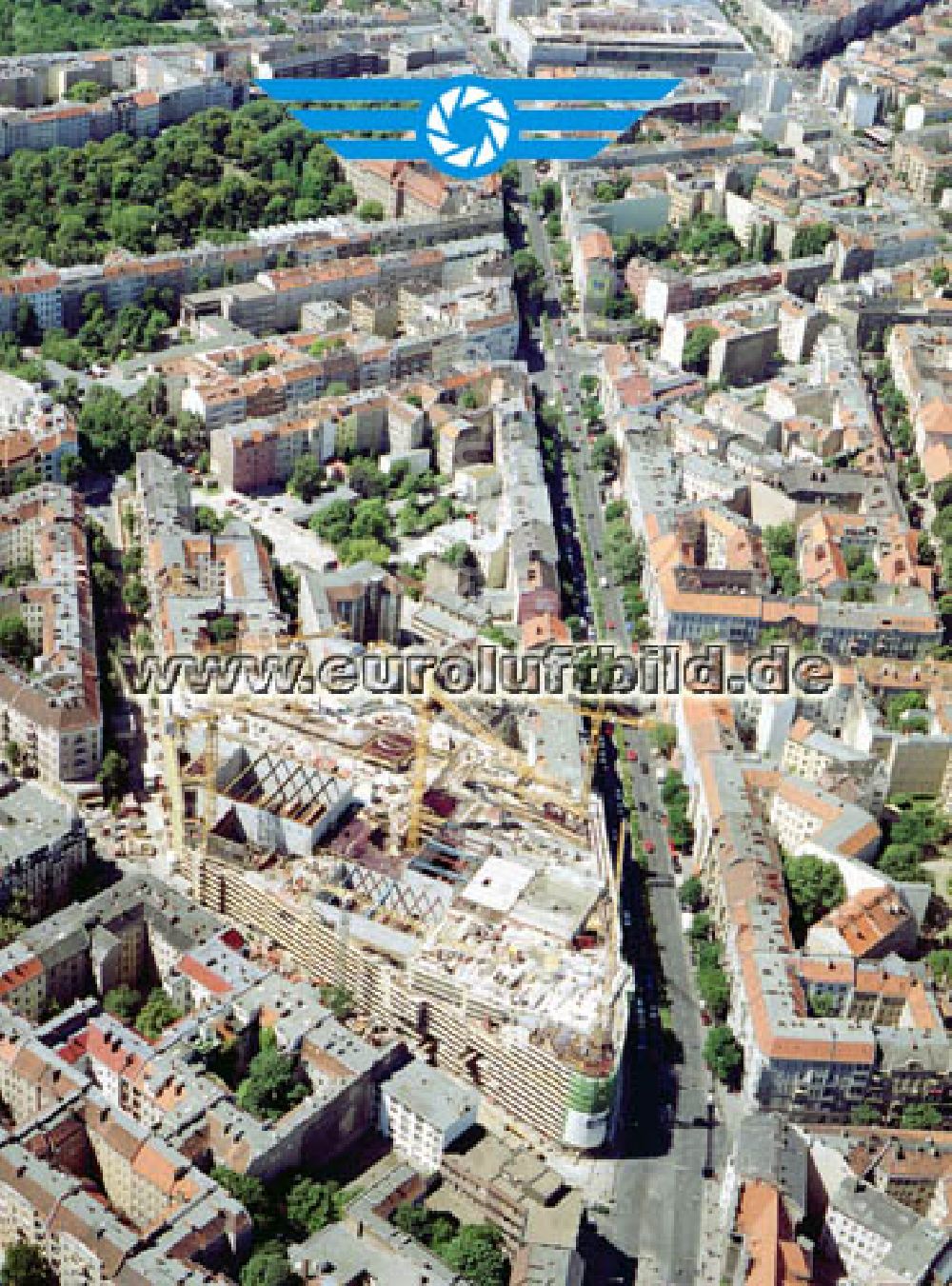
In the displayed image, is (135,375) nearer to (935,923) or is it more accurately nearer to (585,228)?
(585,228)

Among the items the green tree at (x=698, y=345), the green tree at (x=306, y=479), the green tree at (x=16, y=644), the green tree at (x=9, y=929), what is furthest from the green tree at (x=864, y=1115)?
the green tree at (x=698, y=345)

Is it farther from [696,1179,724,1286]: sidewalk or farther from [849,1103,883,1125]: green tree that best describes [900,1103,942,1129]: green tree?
[696,1179,724,1286]: sidewalk

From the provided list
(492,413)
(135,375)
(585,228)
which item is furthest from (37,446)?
(585,228)

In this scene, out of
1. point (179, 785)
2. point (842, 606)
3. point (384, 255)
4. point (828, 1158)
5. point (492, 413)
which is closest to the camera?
point (828, 1158)

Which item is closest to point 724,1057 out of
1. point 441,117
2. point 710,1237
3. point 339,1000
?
point 710,1237

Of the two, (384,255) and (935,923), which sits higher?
(384,255)

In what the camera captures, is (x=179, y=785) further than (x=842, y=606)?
No

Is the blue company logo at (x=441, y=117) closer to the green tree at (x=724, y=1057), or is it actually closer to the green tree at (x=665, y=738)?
the green tree at (x=665, y=738)

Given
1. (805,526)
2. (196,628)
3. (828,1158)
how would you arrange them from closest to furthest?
(828,1158), (196,628), (805,526)
